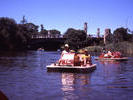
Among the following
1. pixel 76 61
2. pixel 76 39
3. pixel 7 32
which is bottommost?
pixel 76 61

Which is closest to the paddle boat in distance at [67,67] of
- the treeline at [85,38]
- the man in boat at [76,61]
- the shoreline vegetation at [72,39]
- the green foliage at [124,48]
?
the man in boat at [76,61]

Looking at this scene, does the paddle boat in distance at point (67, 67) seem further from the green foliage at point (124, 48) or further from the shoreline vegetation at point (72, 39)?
the green foliage at point (124, 48)

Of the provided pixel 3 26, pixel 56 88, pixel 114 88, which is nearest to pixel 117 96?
pixel 114 88

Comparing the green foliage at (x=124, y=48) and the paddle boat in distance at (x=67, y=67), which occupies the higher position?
the green foliage at (x=124, y=48)

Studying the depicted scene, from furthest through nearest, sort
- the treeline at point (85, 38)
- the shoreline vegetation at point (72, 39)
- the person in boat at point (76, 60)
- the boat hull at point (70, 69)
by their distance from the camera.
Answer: the treeline at point (85, 38) < the shoreline vegetation at point (72, 39) < the person in boat at point (76, 60) < the boat hull at point (70, 69)

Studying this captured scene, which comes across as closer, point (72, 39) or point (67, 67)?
point (67, 67)

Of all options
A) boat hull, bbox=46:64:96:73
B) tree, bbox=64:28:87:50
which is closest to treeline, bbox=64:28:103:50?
tree, bbox=64:28:87:50

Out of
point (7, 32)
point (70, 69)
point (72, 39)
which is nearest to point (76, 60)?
point (70, 69)

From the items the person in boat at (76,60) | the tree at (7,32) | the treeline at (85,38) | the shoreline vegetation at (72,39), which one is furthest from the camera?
the treeline at (85,38)

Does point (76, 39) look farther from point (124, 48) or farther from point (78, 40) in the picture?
point (124, 48)

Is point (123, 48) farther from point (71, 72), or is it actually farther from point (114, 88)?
point (114, 88)

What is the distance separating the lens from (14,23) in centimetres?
7225

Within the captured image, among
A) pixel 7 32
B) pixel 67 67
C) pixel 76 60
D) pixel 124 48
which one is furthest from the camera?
pixel 124 48

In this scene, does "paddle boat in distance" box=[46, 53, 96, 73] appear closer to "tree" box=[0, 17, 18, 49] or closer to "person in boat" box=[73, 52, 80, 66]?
"person in boat" box=[73, 52, 80, 66]
